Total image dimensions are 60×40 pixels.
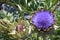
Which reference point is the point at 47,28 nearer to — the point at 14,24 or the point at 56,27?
the point at 56,27

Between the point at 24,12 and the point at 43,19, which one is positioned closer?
the point at 43,19

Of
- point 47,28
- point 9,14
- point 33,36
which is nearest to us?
point 47,28

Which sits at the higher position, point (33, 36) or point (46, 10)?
point (46, 10)

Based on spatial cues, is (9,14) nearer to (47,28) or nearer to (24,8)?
(24,8)

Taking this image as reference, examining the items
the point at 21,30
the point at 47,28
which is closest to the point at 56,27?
the point at 47,28

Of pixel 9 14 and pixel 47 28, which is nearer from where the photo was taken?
pixel 47 28

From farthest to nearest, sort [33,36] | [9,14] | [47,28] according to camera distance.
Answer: [9,14]
[33,36]
[47,28]
